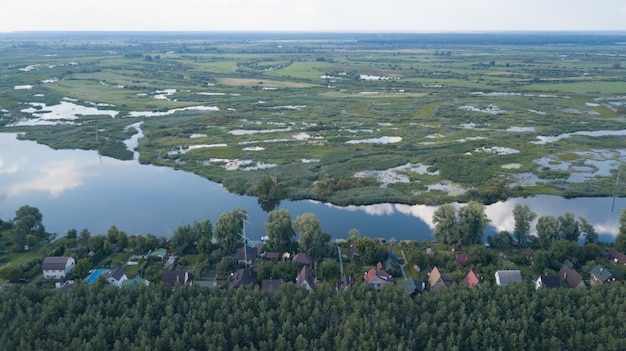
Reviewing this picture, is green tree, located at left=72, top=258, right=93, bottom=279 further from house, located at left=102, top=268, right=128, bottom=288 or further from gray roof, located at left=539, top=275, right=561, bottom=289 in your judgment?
gray roof, located at left=539, top=275, right=561, bottom=289

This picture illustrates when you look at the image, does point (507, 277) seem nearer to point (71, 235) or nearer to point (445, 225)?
point (445, 225)

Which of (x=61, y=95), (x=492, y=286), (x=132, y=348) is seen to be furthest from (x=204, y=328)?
(x=61, y=95)

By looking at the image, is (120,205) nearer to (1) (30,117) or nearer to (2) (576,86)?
(1) (30,117)

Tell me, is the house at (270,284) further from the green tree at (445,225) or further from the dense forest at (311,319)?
the green tree at (445,225)

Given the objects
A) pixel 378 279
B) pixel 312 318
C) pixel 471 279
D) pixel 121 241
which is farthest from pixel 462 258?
pixel 121 241

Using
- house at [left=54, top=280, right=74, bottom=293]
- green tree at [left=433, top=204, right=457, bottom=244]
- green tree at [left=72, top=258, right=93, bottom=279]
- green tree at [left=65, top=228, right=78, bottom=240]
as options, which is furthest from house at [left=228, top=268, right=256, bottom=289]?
green tree at [left=433, top=204, right=457, bottom=244]

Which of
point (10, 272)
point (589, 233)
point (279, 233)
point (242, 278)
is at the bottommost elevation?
point (10, 272)

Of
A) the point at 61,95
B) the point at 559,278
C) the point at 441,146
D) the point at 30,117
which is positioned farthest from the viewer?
the point at 61,95
